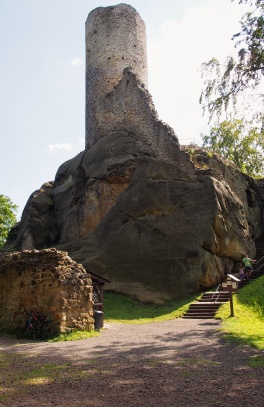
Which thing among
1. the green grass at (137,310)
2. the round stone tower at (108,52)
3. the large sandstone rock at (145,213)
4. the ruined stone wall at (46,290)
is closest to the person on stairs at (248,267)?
the large sandstone rock at (145,213)

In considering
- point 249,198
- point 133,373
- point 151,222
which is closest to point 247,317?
point 151,222

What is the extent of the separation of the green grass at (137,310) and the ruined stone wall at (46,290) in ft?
14.7

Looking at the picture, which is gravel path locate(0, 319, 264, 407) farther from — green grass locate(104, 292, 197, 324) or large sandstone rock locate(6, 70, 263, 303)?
large sandstone rock locate(6, 70, 263, 303)

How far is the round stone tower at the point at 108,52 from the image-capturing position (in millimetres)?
29453

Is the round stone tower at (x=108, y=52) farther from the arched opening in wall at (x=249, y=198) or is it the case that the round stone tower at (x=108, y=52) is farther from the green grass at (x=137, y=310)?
the green grass at (x=137, y=310)

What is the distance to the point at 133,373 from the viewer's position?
6.68m

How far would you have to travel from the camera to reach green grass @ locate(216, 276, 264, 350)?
1034cm

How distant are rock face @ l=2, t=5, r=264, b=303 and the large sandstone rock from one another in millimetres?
52

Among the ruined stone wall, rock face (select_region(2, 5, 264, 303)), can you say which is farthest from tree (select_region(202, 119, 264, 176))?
the ruined stone wall

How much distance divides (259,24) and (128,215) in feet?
39.1

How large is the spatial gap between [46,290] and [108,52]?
74.4ft

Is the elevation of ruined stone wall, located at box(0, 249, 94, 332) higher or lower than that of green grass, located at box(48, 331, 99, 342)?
higher

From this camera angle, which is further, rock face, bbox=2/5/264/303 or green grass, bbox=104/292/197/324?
rock face, bbox=2/5/264/303

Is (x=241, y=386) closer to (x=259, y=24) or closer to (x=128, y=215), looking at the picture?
(x=259, y=24)
